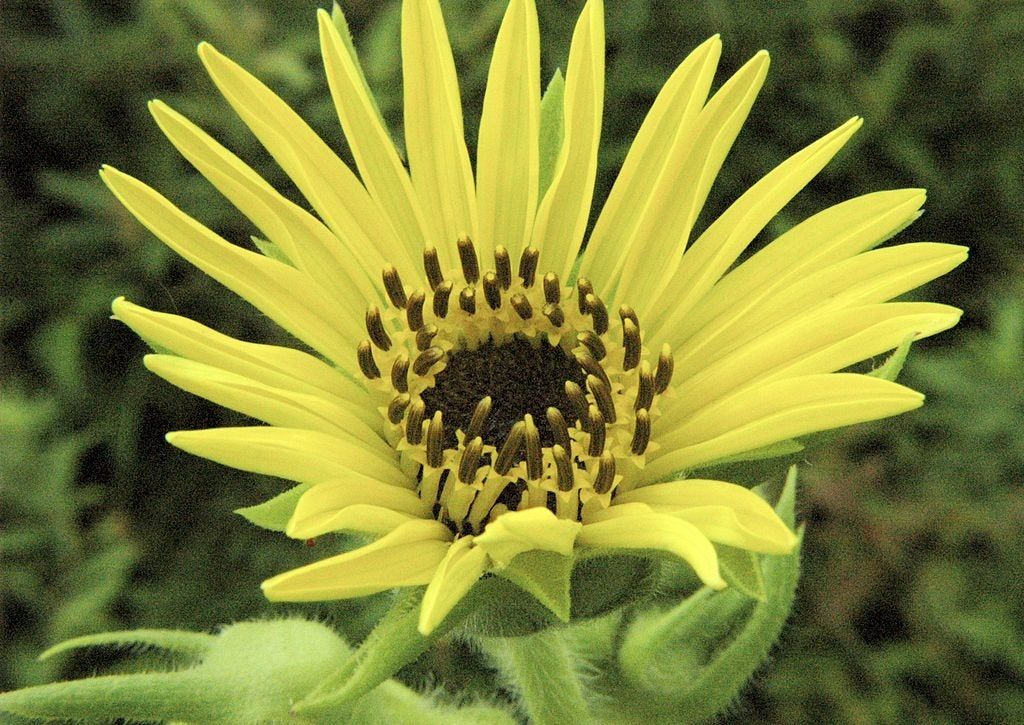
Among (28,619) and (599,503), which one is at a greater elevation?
(28,619)

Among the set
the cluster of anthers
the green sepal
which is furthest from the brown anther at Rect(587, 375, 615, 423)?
the green sepal

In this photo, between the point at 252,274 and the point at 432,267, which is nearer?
the point at 252,274

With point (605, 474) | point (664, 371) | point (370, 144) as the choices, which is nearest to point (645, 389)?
point (664, 371)

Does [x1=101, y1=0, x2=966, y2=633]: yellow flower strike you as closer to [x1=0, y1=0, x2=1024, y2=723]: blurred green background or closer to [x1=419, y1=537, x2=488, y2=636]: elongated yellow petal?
[x1=419, y1=537, x2=488, y2=636]: elongated yellow petal

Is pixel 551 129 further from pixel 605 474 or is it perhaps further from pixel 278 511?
pixel 278 511

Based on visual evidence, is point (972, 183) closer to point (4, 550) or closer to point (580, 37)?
point (580, 37)

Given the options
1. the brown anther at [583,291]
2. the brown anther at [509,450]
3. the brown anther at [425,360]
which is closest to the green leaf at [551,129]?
the brown anther at [583,291]

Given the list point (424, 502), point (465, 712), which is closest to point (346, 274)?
point (424, 502)
